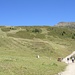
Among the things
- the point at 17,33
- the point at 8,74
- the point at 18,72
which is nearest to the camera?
the point at 8,74

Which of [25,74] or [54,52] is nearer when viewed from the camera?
[25,74]

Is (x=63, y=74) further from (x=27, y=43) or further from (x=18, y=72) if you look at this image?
(x=27, y=43)

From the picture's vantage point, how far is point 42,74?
25.1 metres

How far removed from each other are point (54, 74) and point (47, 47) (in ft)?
125

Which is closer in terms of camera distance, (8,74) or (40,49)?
Answer: (8,74)

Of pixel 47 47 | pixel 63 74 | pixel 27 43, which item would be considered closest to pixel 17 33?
pixel 27 43

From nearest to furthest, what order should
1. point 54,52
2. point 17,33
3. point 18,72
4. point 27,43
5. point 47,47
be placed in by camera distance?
point 18,72 → point 54,52 → point 47,47 → point 27,43 → point 17,33

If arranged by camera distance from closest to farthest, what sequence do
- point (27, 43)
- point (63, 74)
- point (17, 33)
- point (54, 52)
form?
point (63, 74) → point (54, 52) → point (27, 43) → point (17, 33)

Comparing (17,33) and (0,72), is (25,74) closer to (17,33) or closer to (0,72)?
(0,72)

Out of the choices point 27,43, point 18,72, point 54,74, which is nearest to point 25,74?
point 18,72

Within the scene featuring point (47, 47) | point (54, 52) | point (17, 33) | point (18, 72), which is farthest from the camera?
point (17, 33)

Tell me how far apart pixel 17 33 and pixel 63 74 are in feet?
224

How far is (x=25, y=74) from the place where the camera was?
79.2ft

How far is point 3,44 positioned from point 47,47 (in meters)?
10.9
